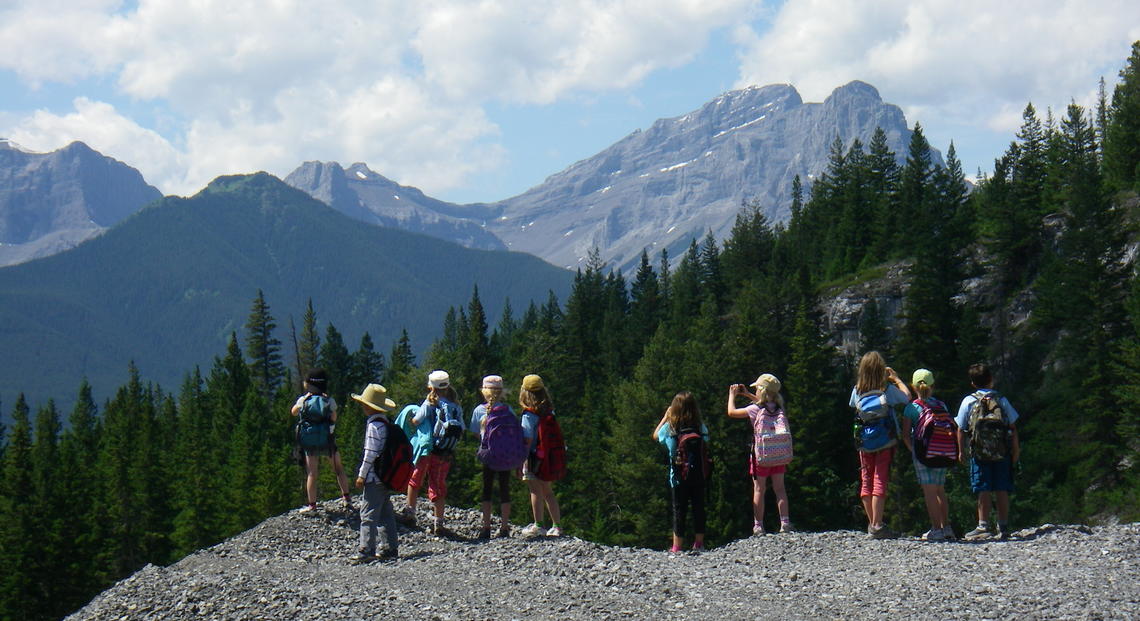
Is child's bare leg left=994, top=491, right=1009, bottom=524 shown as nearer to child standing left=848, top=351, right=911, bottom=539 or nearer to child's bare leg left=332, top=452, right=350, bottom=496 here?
child standing left=848, top=351, right=911, bottom=539

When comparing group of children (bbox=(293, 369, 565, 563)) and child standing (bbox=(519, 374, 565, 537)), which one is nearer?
group of children (bbox=(293, 369, 565, 563))

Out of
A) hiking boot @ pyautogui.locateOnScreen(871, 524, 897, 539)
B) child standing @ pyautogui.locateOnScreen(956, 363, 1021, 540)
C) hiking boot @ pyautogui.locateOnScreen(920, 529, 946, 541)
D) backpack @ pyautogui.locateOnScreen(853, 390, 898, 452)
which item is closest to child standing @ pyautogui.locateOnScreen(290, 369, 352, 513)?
backpack @ pyautogui.locateOnScreen(853, 390, 898, 452)

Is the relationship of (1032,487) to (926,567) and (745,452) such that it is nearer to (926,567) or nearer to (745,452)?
(745,452)

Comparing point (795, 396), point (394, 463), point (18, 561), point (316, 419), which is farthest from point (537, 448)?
point (18, 561)

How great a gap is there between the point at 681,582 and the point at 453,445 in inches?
169

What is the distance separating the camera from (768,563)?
1247 cm

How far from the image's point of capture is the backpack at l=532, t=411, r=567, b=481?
46.1ft

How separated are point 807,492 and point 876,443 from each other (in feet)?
116

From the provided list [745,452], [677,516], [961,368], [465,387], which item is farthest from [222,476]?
[677,516]

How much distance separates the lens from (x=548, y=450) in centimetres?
1413

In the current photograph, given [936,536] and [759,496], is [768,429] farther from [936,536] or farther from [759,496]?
[936,536]

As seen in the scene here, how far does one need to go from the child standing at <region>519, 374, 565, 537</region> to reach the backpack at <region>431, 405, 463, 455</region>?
1.07 metres

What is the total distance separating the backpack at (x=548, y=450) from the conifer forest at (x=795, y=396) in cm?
2602

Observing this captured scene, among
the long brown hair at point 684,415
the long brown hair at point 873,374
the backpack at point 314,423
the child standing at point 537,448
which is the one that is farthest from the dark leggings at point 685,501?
the backpack at point 314,423
